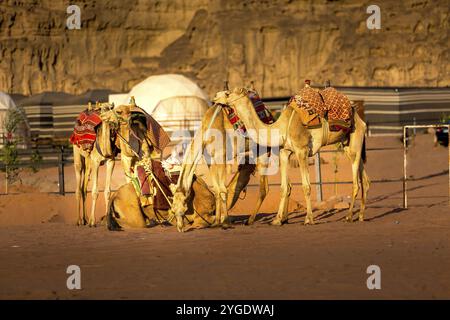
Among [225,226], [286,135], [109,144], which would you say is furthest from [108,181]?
[286,135]

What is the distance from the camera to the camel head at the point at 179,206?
48.9 ft

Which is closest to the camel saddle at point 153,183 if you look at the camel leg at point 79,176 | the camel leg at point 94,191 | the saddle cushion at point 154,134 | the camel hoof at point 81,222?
the saddle cushion at point 154,134

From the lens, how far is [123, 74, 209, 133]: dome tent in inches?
1923

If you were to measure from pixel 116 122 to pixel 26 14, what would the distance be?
6388 centimetres

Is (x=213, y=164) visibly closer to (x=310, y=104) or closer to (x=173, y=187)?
(x=173, y=187)

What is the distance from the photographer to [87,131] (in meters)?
17.0

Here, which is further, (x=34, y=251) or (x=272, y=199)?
(x=272, y=199)

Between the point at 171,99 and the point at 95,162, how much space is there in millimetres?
32594

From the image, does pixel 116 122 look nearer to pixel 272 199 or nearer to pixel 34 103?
pixel 272 199

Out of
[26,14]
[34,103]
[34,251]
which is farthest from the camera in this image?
[26,14]

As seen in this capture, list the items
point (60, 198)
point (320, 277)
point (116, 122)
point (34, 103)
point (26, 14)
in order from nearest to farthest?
point (320, 277), point (116, 122), point (60, 198), point (34, 103), point (26, 14)

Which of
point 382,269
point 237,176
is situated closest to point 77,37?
point 237,176

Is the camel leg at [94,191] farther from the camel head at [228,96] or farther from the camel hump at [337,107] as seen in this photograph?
the camel hump at [337,107]
